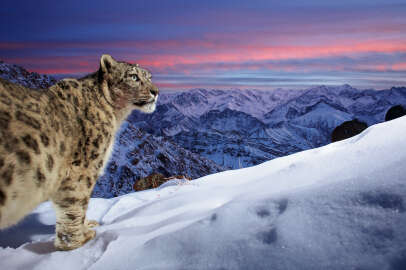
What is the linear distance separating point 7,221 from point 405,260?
4.43 metres

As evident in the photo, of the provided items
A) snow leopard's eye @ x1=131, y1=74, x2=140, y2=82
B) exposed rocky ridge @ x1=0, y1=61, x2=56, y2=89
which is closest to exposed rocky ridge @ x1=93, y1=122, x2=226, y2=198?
exposed rocky ridge @ x1=0, y1=61, x2=56, y2=89

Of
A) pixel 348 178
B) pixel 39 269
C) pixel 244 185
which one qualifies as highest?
pixel 348 178

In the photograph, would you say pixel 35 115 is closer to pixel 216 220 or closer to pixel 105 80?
pixel 105 80

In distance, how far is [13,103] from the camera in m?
3.57

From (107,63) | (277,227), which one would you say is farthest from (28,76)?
(277,227)

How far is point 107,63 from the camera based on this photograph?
223 inches

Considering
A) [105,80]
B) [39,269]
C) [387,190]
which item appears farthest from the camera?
[105,80]

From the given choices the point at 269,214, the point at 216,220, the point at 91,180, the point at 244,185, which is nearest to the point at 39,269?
the point at 91,180

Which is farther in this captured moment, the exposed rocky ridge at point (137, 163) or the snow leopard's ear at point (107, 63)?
the exposed rocky ridge at point (137, 163)

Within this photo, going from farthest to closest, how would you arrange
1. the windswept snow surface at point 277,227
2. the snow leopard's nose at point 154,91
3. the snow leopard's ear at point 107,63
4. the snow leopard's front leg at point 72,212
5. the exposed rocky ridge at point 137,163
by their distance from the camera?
the exposed rocky ridge at point 137,163 → the snow leopard's nose at point 154,91 → the snow leopard's ear at point 107,63 → the snow leopard's front leg at point 72,212 → the windswept snow surface at point 277,227

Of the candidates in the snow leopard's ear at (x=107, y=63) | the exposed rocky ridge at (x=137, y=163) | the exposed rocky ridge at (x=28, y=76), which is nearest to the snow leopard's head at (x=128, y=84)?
the snow leopard's ear at (x=107, y=63)

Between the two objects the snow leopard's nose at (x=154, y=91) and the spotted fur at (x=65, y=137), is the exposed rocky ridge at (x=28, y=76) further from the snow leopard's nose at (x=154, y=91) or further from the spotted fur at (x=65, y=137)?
the spotted fur at (x=65, y=137)

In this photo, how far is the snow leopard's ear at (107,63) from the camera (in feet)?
18.3

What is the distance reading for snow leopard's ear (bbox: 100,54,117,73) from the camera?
5590mm
